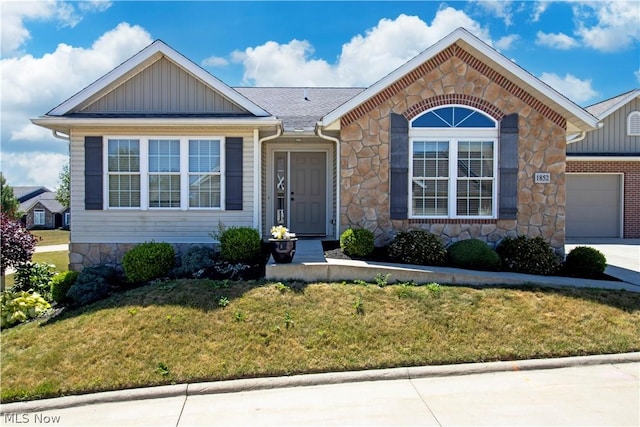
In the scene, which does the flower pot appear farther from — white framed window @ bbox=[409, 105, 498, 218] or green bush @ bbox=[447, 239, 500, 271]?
green bush @ bbox=[447, 239, 500, 271]

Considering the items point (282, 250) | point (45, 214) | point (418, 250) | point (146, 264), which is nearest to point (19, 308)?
point (146, 264)

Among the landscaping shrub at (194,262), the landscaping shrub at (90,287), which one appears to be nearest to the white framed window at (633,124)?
the landscaping shrub at (194,262)

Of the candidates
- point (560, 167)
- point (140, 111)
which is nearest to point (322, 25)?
point (140, 111)

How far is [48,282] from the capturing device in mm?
9055

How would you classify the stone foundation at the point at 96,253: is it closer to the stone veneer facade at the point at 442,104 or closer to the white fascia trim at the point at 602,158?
the stone veneer facade at the point at 442,104

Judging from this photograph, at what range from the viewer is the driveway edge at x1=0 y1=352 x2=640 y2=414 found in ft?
15.1

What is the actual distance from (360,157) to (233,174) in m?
2.86

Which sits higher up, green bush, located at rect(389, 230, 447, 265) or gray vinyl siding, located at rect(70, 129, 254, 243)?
gray vinyl siding, located at rect(70, 129, 254, 243)

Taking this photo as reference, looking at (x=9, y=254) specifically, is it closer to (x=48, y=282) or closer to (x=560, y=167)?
(x=48, y=282)

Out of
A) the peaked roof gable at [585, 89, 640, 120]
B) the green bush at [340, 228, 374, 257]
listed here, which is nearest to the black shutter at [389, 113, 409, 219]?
the green bush at [340, 228, 374, 257]

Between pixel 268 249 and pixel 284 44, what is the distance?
5960 millimetres

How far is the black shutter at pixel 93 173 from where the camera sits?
9.33 m

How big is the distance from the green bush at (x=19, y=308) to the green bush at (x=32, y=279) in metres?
0.89

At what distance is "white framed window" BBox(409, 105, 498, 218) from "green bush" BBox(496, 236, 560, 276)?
0.97 meters
